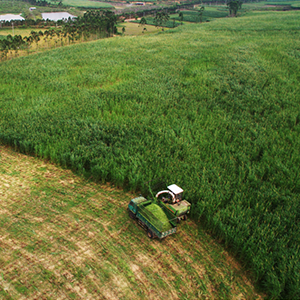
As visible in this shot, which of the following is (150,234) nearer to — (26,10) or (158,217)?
(158,217)

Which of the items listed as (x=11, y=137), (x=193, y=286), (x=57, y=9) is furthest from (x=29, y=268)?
(x=57, y=9)

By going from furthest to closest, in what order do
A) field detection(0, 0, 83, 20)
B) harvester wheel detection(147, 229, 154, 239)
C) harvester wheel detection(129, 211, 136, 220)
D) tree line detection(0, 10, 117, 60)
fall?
field detection(0, 0, 83, 20), tree line detection(0, 10, 117, 60), harvester wheel detection(129, 211, 136, 220), harvester wheel detection(147, 229, 154, 239)

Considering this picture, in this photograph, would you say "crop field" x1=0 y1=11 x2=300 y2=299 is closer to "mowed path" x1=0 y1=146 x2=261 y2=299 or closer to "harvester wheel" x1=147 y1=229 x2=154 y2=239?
"mowed path" x1=0 y1=146 x2=261 y2=299

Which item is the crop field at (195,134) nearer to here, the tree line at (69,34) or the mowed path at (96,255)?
the mowed path at (96,255)

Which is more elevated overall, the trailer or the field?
the field

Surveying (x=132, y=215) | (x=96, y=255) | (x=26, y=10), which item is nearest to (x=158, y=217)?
(x=132, y=215)

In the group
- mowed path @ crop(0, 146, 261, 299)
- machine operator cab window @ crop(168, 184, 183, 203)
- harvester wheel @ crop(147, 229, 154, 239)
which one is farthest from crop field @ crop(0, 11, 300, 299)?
harvester wheel @ crop(147, 229, 154, 239)
